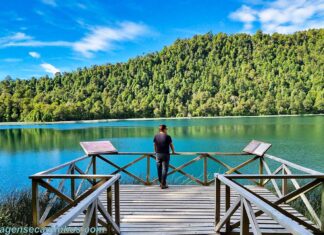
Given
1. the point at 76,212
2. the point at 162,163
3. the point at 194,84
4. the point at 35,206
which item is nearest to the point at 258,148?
the point at 162,163

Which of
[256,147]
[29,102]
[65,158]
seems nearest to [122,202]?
[256,147]

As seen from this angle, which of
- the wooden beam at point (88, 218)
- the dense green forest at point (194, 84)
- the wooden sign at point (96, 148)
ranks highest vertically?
the dense green forest at point (194, 84)

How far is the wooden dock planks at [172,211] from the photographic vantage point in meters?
4.37

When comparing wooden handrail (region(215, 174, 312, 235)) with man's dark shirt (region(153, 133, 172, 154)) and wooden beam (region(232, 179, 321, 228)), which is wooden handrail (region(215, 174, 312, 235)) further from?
man's dark shirt (region(153, 133, 172, 154))

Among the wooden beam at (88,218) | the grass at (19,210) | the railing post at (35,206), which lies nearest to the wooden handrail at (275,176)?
the wooden beam at (88,218)

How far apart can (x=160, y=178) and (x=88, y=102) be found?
102 meters

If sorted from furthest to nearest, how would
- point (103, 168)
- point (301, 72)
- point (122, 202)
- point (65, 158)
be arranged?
point (301, 72), point (65, 158), point (103, 168), point (122, 202)

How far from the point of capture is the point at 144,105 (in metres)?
108

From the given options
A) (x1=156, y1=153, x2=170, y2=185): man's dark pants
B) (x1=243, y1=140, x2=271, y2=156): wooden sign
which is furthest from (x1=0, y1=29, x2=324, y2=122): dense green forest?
(x1=243, y1=140, x2=271, y2=156): wooden sign

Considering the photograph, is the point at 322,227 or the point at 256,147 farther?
the point at 256,147

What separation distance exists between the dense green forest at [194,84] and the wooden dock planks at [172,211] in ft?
290

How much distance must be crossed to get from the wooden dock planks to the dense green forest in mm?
88457

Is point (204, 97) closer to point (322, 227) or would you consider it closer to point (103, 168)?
point (103, 168)

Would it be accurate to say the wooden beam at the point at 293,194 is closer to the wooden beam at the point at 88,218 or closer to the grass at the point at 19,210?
Result: the wooden beam at the point at 88,218
